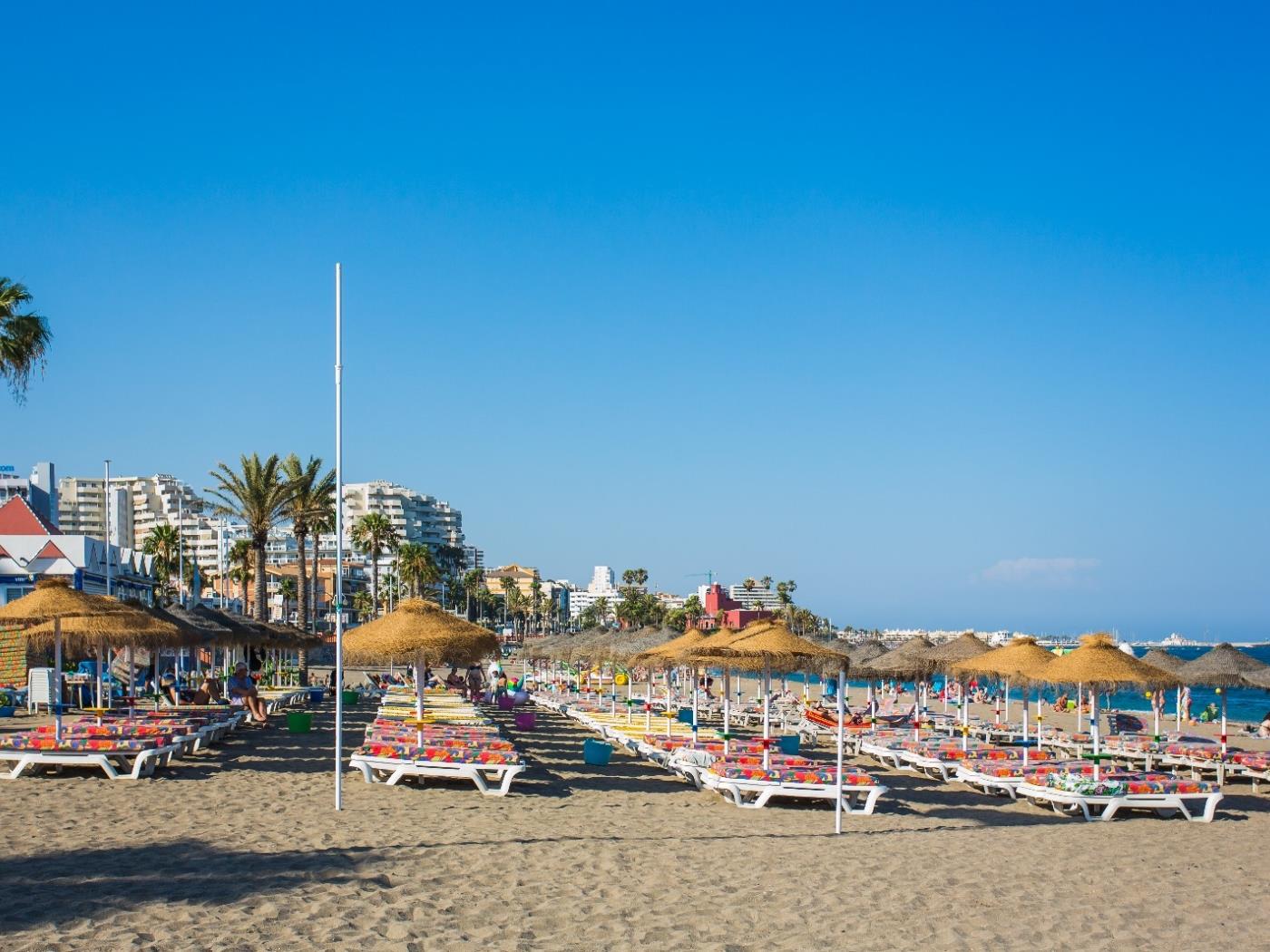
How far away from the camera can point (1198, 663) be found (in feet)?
79.1

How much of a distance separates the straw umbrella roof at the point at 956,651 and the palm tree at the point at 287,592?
273ft

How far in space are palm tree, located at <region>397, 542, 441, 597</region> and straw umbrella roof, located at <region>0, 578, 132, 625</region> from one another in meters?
69.3

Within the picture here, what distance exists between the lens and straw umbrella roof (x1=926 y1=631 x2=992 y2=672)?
25812 millimetres

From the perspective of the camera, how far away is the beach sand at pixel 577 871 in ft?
28.7

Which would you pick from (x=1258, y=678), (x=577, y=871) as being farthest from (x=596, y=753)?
(x=1258, y=678)

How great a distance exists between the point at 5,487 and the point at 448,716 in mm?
76108

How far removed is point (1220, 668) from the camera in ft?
77.8

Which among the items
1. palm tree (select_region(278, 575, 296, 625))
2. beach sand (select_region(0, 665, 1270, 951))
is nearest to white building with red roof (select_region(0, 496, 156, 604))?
beach sand (select_region(0, 665, 1270, 951))

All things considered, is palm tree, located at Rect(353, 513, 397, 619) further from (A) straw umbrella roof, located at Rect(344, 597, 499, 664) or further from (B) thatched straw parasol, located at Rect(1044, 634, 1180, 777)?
(B) thatched straw parasol, located at Rect(1044, 634, 1180, 777)

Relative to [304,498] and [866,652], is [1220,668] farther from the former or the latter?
[304,498]

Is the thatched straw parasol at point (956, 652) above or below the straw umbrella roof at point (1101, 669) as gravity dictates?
below

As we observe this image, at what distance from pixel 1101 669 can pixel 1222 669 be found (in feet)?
21.9

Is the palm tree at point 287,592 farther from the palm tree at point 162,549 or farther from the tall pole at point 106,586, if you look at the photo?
the tall pole at point 106,586

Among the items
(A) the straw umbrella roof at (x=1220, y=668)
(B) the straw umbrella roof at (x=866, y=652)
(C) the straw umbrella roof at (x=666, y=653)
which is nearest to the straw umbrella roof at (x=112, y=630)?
(C) the straw umbrella roof at (x=666, y=653)
